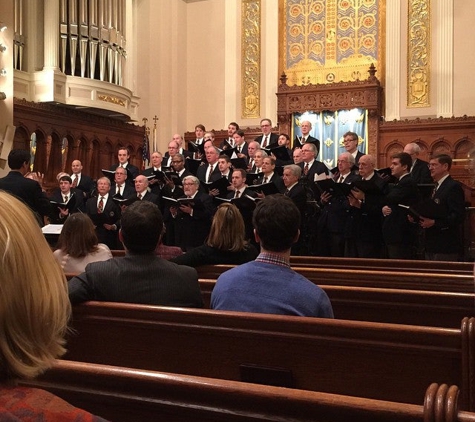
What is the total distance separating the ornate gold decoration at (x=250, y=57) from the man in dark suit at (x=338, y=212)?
5.83 metres

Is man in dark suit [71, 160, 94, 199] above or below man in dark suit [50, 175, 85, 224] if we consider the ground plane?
above

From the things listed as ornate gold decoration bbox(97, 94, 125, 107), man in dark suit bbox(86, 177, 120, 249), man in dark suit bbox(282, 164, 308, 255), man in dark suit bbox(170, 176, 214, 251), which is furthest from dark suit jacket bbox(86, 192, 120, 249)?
ornate gold decoration bbox(97, 94, 125, 107)

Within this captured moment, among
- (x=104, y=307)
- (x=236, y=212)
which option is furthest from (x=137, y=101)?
(x=104, y=307)

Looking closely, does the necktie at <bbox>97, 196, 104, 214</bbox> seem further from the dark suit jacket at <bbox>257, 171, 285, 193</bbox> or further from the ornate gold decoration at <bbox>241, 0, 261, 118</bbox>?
the ornate gold decoration at <bbox>241, 0, 261, 118</bbox>

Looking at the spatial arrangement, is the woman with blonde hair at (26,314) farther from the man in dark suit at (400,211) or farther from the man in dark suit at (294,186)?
the man in dark suit at (294,186)

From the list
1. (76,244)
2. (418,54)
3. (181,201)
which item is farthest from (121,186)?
(418,54)

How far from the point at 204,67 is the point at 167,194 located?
235 inches

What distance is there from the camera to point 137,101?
38.0ft

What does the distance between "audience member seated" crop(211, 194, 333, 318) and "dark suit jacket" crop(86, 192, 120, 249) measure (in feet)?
15.2

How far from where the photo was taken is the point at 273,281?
86.4 inches

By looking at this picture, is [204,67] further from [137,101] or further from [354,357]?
[354,357]

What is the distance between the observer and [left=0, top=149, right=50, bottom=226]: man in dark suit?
193 inches

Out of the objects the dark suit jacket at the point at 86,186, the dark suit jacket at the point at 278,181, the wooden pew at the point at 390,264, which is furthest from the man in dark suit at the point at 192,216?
the wooden pew at the point at 390,264

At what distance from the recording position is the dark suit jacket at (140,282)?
2.35m
